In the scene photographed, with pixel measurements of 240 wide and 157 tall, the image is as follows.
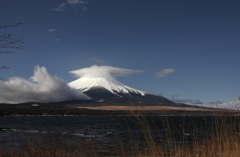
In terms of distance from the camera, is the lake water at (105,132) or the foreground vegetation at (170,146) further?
the lake water at (105,132)

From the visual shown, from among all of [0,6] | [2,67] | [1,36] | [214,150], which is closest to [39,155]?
[2,67]

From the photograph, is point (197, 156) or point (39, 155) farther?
point (39, 155)

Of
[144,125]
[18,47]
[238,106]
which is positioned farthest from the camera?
[238,106]

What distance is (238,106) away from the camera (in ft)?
19.8

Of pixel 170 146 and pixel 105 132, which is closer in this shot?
pixel 170 146

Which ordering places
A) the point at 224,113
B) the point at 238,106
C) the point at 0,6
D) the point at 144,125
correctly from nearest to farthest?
the point at 0,6 → the point at 144,125 → the point at 238,106 → the point at 224,113

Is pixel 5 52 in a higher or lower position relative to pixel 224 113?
higher

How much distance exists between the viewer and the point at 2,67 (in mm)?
4500

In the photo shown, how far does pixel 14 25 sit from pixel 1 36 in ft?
1.23

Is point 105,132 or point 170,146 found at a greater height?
point 170,146

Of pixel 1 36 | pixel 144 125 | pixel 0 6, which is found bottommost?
pixel 144 125

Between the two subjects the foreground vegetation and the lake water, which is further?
the lake water

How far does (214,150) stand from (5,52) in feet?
20.9

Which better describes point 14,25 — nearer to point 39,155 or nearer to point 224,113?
point 39,155
